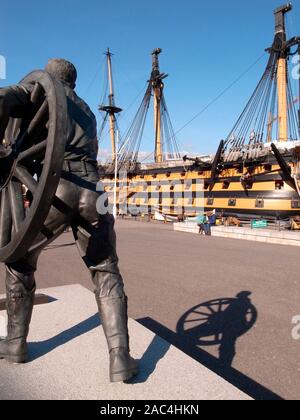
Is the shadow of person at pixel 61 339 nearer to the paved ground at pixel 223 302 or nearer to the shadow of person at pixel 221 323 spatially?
the paved ground at pixel 223 302

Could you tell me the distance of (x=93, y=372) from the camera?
2660 mm

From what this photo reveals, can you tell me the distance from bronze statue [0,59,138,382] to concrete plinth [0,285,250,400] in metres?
0.13

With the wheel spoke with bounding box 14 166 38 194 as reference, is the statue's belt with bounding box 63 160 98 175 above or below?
above

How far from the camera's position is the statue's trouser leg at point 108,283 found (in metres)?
2.56

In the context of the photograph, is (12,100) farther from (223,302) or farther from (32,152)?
(223,302)

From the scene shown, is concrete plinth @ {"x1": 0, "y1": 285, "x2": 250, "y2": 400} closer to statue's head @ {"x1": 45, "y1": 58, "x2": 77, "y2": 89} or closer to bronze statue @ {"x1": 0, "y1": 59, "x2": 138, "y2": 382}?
bronze statue @ {"x1": 0, "y1": 59, "x2": 138, "y2": 382}

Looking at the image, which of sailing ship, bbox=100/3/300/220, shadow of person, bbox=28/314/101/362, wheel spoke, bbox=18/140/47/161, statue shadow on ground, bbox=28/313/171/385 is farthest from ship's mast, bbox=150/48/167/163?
wheel spoke, bbox=18/140/47/161

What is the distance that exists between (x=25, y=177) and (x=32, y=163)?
0.17m

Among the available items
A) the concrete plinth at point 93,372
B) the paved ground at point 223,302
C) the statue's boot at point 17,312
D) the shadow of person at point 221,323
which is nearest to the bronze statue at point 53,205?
the statue's boot at point 17,312

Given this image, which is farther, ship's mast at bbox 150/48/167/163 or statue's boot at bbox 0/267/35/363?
ship's mast at bbox 150/48/167/163

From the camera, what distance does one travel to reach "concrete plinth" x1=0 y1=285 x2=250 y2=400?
236 centimetres

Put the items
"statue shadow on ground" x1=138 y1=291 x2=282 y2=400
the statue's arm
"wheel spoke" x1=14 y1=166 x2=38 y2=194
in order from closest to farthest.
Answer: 1. the statue's arm
2. "wheel spoke" x1=14 y1=166 x2=38 y2=194
3. "statue shadow on ground" x1=138 y1=291 x2=282 y2=400

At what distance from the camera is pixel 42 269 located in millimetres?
8508
